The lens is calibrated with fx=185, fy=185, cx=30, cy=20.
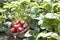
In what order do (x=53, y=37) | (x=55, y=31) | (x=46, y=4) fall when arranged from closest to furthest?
(x=53, y=37), (x=55, y=31), (x=46, y=4)

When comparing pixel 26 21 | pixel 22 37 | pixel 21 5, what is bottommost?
pixel 22 37

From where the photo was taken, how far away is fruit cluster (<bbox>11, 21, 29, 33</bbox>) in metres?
1.68

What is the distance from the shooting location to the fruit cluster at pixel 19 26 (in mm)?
1677

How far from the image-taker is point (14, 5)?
1731mm

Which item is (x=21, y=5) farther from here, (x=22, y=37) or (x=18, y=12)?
(x=22, y=37)

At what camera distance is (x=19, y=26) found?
5.59 feet

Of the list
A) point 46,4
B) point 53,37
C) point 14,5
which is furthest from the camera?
point 14,5

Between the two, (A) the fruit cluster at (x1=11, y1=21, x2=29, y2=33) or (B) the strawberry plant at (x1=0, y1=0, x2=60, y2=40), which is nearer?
(B) the strawberry plant at (x1=0, y1=0, x2=60, y2=40)

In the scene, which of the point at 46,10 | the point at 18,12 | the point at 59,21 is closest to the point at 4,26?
the point at 18,12

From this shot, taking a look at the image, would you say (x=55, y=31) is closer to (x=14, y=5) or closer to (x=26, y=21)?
(x=26, y=21)

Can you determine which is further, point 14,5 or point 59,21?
point 14,5

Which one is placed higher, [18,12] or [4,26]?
[18,12]

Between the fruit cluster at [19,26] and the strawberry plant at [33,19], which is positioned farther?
the fruit cluster at [19,26]

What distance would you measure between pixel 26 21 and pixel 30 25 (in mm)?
84
